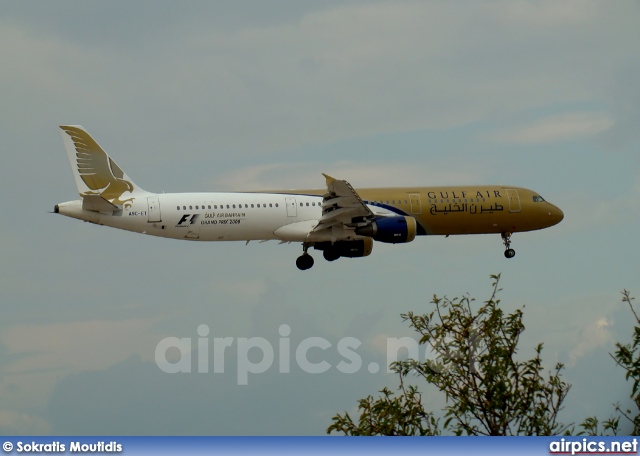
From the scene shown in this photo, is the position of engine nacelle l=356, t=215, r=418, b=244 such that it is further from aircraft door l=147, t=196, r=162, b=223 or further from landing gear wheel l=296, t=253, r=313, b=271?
aircraft door l=147, t=196, r=162, b=223

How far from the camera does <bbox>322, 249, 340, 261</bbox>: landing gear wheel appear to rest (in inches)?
2552

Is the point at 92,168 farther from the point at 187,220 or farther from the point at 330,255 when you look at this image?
the point at 330,255

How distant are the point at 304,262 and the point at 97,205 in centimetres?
1210

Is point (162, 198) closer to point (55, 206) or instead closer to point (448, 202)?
point (55, 206)

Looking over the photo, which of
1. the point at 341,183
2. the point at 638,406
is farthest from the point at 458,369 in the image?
the point at 341,183

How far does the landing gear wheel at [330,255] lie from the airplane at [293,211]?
0.26ft

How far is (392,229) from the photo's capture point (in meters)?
60.9

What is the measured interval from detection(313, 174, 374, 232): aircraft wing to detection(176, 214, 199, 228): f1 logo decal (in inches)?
251

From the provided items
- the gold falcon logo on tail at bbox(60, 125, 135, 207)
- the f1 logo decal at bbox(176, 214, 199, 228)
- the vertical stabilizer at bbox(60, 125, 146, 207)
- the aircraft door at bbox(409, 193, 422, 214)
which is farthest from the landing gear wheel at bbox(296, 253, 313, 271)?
the gold falcon logo on tail at bbox(60, 125, 135, 207)

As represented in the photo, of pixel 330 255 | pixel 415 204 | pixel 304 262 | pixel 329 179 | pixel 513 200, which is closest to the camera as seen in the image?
pixel 329 179

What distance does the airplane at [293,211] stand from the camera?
61188 millimetres

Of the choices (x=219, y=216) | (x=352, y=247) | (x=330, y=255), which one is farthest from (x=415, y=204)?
(x=219, y=216)

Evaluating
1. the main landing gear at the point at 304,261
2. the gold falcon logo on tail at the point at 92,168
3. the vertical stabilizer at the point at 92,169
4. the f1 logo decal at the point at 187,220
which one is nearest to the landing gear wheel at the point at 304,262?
the main landing gear at the point at 304,261

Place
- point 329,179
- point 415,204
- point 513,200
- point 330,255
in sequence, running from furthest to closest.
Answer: point 513,200 → point 330,255 → point 415,204 → point 329,179
